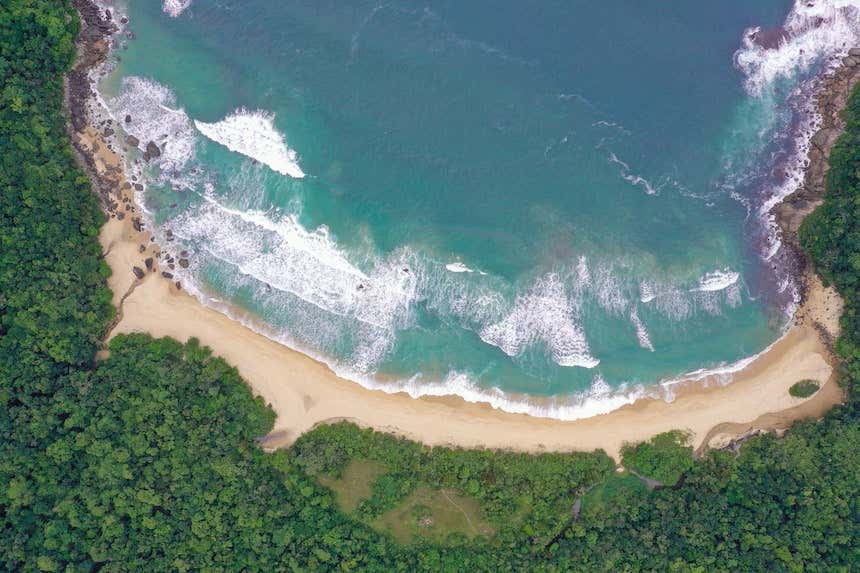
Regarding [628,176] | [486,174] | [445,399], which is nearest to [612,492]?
[445,399]

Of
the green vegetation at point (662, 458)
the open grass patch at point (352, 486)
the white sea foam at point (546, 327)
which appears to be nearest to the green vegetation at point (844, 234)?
the green vegetation at point (662, 458)

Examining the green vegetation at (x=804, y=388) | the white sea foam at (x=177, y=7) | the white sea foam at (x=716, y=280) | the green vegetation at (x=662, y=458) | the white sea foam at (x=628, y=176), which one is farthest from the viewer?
the white sea foam at (x=177, y=7)

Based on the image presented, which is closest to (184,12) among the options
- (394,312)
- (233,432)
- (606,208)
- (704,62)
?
(394,312)

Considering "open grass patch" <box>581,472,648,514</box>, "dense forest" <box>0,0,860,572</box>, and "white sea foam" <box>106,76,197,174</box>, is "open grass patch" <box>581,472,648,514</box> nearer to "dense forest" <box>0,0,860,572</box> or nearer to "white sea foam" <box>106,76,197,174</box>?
"dense forest" <box>0,0,860,572</box>

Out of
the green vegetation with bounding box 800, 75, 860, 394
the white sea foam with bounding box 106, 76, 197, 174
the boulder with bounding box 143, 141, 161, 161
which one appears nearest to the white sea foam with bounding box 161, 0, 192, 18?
the white sea foam with bounding box 106, 76, 197, 174

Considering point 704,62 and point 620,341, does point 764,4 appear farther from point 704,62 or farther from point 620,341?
point 620,341

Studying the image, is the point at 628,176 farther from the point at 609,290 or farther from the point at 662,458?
the point at 662,458

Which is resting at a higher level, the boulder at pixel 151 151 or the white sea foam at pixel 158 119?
the white sea foam at pixel 158 119

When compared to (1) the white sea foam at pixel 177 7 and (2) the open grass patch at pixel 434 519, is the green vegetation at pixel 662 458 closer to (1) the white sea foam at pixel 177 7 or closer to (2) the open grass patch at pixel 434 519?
(2) the open grass patch at pixel 434 519
